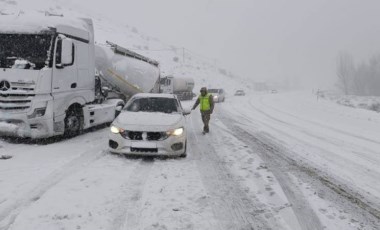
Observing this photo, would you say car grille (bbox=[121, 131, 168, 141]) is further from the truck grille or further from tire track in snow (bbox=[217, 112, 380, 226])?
the truck grille

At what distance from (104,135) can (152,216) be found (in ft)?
24.9

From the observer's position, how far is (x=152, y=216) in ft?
18.1

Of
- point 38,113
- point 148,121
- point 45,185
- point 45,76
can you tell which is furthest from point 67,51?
point 45,185

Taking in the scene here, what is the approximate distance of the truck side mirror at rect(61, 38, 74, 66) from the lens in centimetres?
1064

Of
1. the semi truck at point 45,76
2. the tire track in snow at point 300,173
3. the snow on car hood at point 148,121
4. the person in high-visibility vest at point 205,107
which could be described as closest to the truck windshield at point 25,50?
the semi truck at point 45,76

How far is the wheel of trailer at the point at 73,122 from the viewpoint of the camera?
11.6 m

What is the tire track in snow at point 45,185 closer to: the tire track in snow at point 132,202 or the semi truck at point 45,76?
the tire track in snow at point 132,202

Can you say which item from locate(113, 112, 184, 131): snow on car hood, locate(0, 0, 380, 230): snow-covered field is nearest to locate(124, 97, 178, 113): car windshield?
locate(113, 112, 184, 131): snow on car hood

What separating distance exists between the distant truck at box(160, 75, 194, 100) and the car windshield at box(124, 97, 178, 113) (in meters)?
25.6

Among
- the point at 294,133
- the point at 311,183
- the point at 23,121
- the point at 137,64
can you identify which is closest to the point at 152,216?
the point at 311,183

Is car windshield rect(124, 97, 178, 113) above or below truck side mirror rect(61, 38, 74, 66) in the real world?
below

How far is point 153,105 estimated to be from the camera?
1080 cm

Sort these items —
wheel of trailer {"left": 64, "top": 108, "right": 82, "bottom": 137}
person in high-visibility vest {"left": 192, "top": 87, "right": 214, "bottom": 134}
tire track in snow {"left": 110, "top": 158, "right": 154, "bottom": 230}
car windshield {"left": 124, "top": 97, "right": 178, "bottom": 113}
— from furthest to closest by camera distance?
person in high-visibility vest {"left": 192, "top": 87, "right": 214, "bottom": 134}
wheel of trailer {"left": 64, "top": 108, "right": 82, "bottom": 137}
car windshield {"left": 124, "top": 97, "right": 178, "bottom": 113}
tire track in snow {"left": 110, "top": 158, "right": 154, "bottom": 230}

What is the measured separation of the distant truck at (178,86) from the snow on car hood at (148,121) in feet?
87.3
